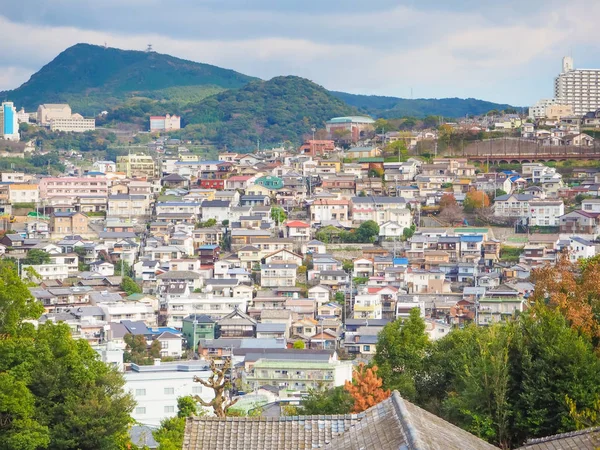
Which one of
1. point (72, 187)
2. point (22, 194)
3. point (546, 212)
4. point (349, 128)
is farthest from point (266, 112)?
point (546, 212)

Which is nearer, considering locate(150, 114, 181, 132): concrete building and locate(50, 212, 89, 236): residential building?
locate(50, 212, 89, 236): residential building

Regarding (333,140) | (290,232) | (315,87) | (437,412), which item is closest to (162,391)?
(437,412)

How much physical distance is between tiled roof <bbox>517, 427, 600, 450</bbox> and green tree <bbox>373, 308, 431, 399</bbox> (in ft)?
18.6

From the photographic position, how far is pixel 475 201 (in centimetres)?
3472

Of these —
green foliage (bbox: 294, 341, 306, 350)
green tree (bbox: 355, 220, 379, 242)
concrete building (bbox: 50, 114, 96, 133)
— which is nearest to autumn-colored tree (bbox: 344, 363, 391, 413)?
green foliage (bbox: 294, 341, 306, 350)

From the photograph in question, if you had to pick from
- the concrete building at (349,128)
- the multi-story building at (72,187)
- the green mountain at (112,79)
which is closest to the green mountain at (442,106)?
the green mountain at (112,79)

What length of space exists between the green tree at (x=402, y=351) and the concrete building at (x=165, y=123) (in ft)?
→ 187

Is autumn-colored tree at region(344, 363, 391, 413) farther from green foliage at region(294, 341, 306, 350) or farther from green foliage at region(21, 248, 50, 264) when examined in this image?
green foliage at region(21, 248, 50, 264)

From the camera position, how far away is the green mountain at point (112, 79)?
3925 inches

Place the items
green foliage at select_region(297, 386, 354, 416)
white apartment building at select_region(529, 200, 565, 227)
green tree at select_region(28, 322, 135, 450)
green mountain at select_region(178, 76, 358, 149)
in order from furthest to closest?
1. green mountain at select_region(178, 76, 358, 149)
2. white apartment building at select_region(529, 200, 565, 227)
3. green foliage at select_region(297, 386, 354, 416)
4. green tree at select_region(28, 322, 135, 450)

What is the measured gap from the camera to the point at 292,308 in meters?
26.8

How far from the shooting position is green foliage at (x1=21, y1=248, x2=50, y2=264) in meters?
29.7

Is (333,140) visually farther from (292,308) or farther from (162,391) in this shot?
(162,391)

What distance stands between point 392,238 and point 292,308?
22.5 ft
